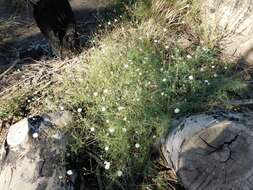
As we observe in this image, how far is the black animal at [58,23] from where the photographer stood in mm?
4090

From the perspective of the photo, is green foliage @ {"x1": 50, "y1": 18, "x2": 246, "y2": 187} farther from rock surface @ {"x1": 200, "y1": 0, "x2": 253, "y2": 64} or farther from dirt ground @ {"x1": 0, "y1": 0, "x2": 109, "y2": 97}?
dirt ground @ {"x1": 0, "y1": 0, "x2": 109, "y2": 97}

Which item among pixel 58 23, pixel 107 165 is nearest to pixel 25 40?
pixel 58 23

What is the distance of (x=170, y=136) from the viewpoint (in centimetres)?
315

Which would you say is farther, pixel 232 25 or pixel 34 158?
pixel 232 25

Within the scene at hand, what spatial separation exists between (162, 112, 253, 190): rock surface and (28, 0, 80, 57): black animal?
186 centimetres

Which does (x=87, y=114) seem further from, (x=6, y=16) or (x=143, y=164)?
(x=6, y=16)

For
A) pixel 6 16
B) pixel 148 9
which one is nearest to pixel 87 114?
pixel 148 9

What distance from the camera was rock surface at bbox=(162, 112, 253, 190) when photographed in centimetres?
274

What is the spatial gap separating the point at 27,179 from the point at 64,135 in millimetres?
523

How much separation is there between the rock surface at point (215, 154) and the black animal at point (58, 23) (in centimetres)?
186

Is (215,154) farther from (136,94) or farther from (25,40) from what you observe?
(25,40)

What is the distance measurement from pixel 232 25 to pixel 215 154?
2.11m

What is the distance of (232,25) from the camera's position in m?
4.55

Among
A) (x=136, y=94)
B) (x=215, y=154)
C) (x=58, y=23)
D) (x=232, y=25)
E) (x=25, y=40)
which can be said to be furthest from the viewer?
(x=25, y=40)
